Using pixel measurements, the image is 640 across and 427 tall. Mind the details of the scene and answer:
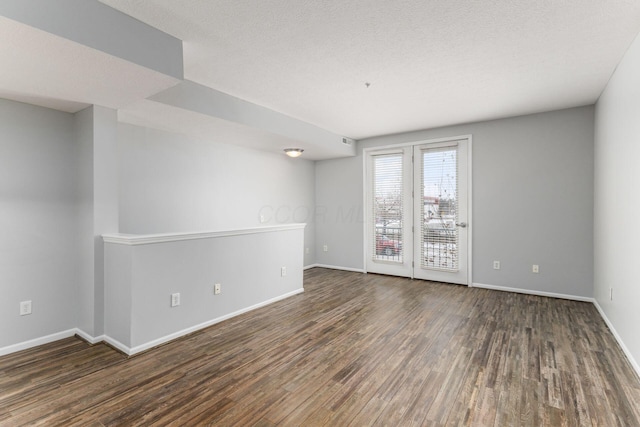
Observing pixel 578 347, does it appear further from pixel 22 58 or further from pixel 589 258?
pixel 22 58

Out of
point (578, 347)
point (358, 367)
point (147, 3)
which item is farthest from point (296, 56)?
point (578, 347)

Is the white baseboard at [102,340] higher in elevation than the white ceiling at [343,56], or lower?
lower

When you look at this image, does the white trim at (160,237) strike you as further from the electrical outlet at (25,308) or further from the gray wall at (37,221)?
the electrical outlet at (25,308)

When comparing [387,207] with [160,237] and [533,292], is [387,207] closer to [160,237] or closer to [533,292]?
[533,292]

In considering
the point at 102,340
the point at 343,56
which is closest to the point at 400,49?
the point at 343,56

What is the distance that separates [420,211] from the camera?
18.2 feet

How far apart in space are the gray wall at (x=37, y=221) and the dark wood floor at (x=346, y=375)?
13.3 inches

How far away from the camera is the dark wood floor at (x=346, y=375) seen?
1.97 metres

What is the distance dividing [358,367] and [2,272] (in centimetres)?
325

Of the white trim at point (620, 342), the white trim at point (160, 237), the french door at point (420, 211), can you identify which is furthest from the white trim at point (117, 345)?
the french door at point (420, 211)

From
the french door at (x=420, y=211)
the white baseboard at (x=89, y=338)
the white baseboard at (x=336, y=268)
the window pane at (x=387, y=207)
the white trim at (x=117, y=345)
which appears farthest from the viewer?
the white baseboard at (x=336, y=268)

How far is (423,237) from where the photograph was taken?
556cm

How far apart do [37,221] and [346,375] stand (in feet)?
10.4

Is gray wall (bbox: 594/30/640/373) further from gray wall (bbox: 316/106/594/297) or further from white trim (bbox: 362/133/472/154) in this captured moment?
white trim (bbox: 362/133/472/154)
